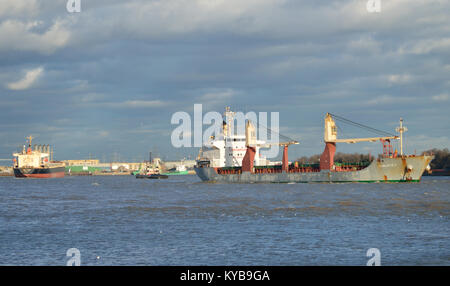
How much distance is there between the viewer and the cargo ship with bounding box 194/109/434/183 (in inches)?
3002

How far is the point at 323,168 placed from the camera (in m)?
82.0

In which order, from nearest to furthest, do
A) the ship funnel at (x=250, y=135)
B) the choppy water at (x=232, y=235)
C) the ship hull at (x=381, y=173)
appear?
1. the choppy water at (x=232, y=235)
2. the ship hull at (x=381, y=173)
3. the ship funnel at (x=250, y=135)

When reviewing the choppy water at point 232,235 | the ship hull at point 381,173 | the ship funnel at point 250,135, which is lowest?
the choppy water at point 232,235

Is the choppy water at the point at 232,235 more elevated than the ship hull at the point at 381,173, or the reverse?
the ship hull at the point at 381,173

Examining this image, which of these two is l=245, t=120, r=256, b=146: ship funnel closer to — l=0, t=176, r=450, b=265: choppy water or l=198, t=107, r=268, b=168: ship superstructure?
l=198, t=107, r=268, b=168: ship superstructure

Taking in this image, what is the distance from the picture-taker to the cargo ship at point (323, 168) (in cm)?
7625

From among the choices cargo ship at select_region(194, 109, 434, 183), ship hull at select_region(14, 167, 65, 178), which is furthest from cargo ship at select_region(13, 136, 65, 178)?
cargo ship at select_region(194, 109, 434, 183)

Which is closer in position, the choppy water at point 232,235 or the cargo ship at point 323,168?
the choppy water at point 232,235

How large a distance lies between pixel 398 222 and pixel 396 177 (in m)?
49.3

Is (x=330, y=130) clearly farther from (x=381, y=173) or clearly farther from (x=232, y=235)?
(x=232, y=235)

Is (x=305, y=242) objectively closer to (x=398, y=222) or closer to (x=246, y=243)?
(x=246, y=243)

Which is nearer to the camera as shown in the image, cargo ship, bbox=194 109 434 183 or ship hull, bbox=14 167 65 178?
cargo ship, bbox=194 109 434 183

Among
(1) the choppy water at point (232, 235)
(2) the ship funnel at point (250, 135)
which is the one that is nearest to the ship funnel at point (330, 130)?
(2) the ship funnel at point (250, 135)

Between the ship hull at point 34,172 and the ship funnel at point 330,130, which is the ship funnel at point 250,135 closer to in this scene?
the ship funnel at point 330,130
